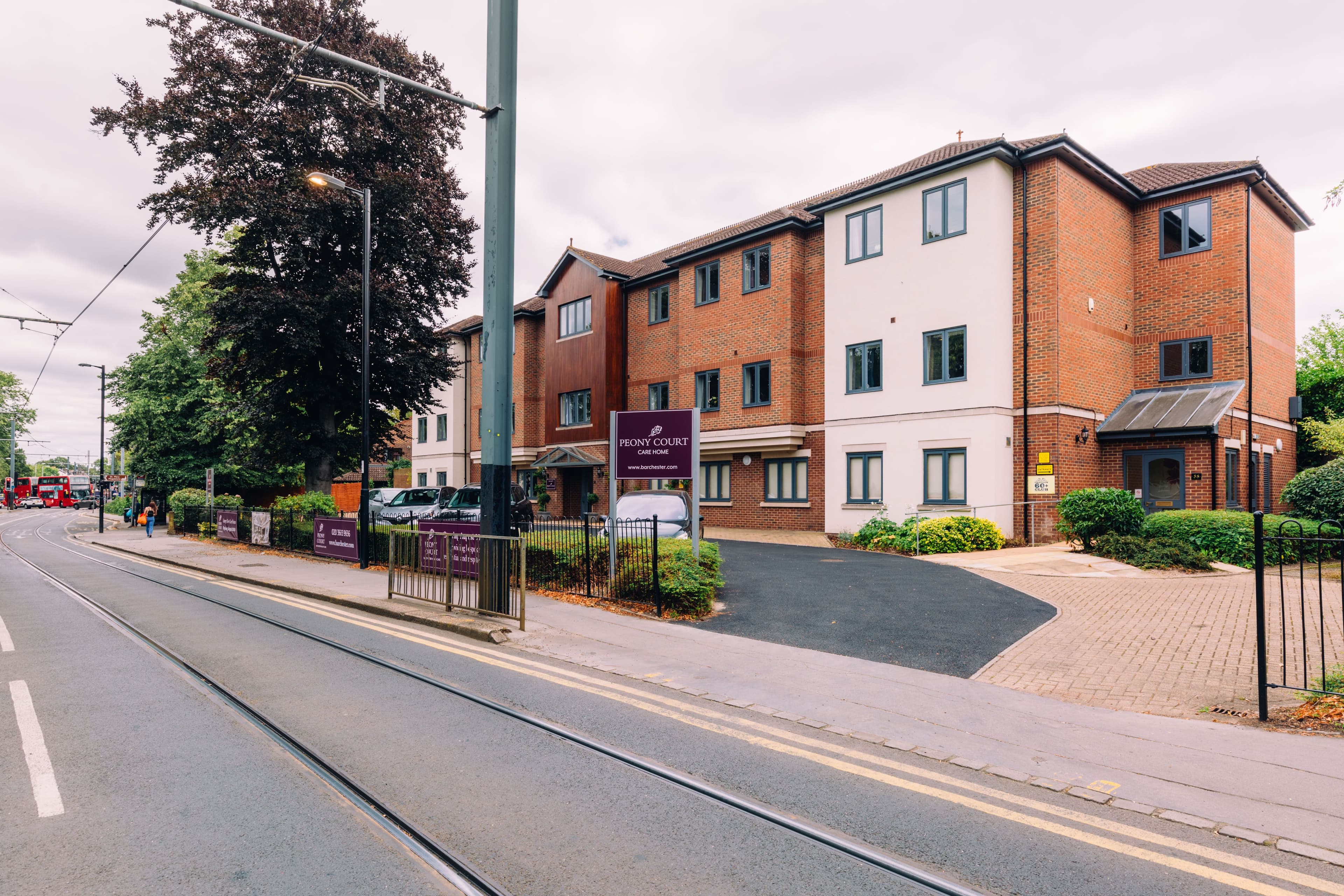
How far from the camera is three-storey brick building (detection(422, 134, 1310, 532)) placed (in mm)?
19656

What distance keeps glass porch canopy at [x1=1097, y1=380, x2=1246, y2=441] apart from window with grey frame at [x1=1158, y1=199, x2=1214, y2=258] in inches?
153

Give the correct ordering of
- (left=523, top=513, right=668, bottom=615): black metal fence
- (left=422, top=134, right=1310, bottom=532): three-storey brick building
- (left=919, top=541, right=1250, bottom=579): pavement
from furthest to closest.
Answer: (left=422, top=134, right=1310, bottom=532): three-storey brick building < (left=919, top=541, right=1250, bottom=579): pavement < (left=523, top=513, right=668, bottom=615): black metal fence

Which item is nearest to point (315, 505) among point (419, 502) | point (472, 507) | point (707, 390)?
point (419, 502)

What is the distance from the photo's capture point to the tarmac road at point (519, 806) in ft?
11.5

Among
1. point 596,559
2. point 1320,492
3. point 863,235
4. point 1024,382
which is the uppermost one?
point 863,235

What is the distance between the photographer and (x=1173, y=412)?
20141mm

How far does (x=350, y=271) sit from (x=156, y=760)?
2014 cm

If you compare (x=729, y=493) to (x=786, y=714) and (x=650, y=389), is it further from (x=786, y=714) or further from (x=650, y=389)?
(x=786, y=714)

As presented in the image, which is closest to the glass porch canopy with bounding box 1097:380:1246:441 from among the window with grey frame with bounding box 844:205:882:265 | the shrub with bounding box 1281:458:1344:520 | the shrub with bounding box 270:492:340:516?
the shrub with bounding box 1281:458:1344:520

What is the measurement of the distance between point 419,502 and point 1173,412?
24.0m

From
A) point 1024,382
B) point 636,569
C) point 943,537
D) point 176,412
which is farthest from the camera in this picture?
point 176,412

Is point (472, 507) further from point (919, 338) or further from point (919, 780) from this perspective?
point (919, 780)

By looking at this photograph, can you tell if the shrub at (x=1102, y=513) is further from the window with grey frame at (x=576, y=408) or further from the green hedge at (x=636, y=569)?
the window with grey frame at (x=576, y=408)

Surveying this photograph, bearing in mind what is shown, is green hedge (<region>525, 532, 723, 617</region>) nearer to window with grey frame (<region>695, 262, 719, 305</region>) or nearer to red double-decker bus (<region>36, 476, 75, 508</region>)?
window with grey frame (<region>695, 262, 719, 305</region>)
